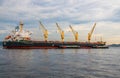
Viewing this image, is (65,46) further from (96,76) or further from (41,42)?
(96,76)

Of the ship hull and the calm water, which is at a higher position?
the ship hull

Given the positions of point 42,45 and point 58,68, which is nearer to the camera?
point 58,68

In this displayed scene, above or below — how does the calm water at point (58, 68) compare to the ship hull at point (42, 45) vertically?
below

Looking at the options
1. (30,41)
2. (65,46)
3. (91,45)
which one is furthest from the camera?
(91,45)

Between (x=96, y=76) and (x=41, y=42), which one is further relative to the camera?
(x=41, y=42)

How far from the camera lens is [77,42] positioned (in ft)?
648

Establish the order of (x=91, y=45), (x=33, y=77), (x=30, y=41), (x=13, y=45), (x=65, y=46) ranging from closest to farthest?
(x=33, y=77) → (x=13, y=45) → (x=30, y=41) → (x=65, y=46) → (x=91, y=45)

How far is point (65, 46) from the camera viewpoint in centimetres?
18688

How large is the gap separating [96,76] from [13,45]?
5076 inches

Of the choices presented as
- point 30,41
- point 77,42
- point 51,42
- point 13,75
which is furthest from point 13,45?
point 13,75

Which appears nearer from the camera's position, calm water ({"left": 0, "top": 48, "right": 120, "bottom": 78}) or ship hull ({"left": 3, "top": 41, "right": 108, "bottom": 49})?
calm water ({"left": 0, "top": 48, "right": 120, "bottom": 78})

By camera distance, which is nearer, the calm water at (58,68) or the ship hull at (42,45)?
the calm water at (58,68)

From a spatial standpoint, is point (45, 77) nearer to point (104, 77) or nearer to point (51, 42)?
point (104, 77)

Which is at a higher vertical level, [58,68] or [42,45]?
[42,45]
